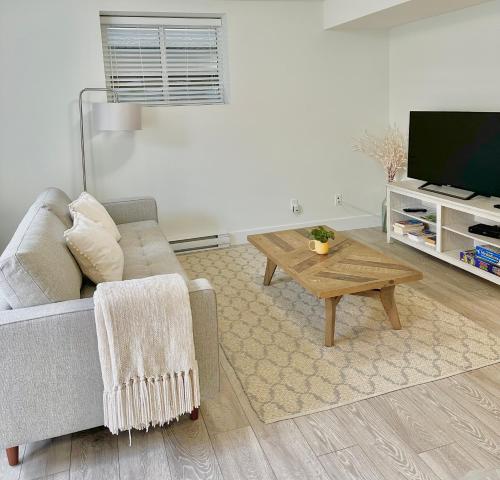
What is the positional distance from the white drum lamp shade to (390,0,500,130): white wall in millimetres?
2599

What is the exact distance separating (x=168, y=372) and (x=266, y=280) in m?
1.86

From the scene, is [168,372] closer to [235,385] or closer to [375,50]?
[235,385]

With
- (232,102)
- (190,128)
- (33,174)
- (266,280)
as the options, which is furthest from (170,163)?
(266,280)

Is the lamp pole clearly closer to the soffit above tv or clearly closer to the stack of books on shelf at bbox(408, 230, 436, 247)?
the soffit above tv

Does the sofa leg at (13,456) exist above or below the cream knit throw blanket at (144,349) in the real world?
below

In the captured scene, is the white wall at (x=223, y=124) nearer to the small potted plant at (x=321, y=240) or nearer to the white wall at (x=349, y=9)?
the white wall at (x=349, y=9)

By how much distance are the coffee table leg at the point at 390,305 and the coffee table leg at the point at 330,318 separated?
32cm

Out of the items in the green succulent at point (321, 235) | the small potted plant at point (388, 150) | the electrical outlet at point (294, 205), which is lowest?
the electrical outlet at point (294, 205)

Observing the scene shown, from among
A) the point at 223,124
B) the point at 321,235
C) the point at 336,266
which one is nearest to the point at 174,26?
the point at 223,124

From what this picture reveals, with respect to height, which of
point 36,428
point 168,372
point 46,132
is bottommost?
point 36,428

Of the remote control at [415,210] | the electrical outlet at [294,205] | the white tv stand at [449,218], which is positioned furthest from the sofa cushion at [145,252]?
the remote control at [415,210]

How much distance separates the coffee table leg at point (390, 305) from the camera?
2998 mm

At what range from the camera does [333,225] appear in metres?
5.32

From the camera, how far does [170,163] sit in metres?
4.68
